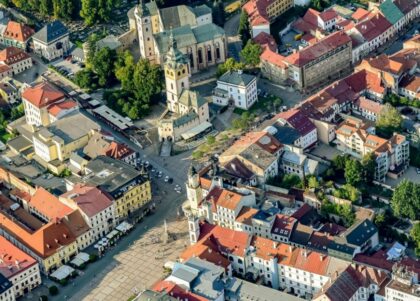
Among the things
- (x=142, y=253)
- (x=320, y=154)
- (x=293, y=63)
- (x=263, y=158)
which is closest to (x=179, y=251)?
(x=142, y=253)

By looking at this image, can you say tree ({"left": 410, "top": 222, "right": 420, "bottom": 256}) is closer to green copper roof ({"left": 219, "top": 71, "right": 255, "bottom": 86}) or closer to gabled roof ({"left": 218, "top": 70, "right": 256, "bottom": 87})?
gabled roof ({"left": 218, "top": 70, "right": 256, "bottom": 87})

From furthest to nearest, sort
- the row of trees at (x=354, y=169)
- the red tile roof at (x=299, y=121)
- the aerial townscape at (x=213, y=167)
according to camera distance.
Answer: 1. the red tile roof at (x=299, y=121)
2. the row of trees at (x=354, y=169)
3. the aerial townscape at (x=213, y=167)

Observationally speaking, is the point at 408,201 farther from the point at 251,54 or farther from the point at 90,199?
the point at 251,54

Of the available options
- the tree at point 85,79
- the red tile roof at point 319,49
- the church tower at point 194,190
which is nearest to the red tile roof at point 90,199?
the church tower at point 194,190

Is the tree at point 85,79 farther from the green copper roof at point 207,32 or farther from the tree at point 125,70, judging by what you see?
the green copper roof at point 207,32

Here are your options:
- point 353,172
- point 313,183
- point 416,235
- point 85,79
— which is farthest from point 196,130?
point 416,235

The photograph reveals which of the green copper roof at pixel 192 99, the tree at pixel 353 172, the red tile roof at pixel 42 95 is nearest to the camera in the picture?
the tree at pixel 353 172

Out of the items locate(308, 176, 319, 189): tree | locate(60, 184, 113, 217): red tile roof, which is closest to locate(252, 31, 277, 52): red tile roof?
locate(308, 176, 319, 189): tree
